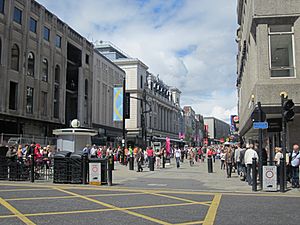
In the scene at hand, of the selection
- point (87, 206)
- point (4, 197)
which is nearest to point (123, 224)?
point (87, 206)

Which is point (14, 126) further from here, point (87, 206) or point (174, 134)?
point (174, 134)

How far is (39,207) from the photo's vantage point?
9711 mm

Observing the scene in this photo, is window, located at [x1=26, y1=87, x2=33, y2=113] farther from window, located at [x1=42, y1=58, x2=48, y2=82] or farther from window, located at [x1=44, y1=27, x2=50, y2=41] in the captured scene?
window, located at [x1=44, y1=27, x2=50, y2=41]

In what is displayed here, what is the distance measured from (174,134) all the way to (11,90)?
88366mm

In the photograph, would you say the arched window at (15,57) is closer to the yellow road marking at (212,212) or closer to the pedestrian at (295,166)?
the pedestrian at (295,166)

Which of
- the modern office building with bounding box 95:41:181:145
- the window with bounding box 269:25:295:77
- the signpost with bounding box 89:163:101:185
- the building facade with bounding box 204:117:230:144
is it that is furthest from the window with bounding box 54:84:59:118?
the building facade with bounding box 204:117:230:144

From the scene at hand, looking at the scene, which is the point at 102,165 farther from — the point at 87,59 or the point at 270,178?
the point at 87,59

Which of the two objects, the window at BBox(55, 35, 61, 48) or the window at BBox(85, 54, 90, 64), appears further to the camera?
the window at BBox(85, 54, 90, 64)

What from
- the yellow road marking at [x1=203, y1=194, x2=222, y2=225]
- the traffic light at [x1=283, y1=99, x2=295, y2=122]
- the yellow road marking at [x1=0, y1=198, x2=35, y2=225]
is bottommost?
the yellow road marking at [x1=203, y1=194, x2=222, y2=225]

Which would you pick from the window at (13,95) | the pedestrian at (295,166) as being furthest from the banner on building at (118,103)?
the pedestrian at (295,166)

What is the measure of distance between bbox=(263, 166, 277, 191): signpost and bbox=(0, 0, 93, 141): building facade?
2771cm

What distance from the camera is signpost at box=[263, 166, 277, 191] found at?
1389 cm

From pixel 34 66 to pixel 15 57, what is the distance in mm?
3162

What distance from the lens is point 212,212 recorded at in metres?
9.26
